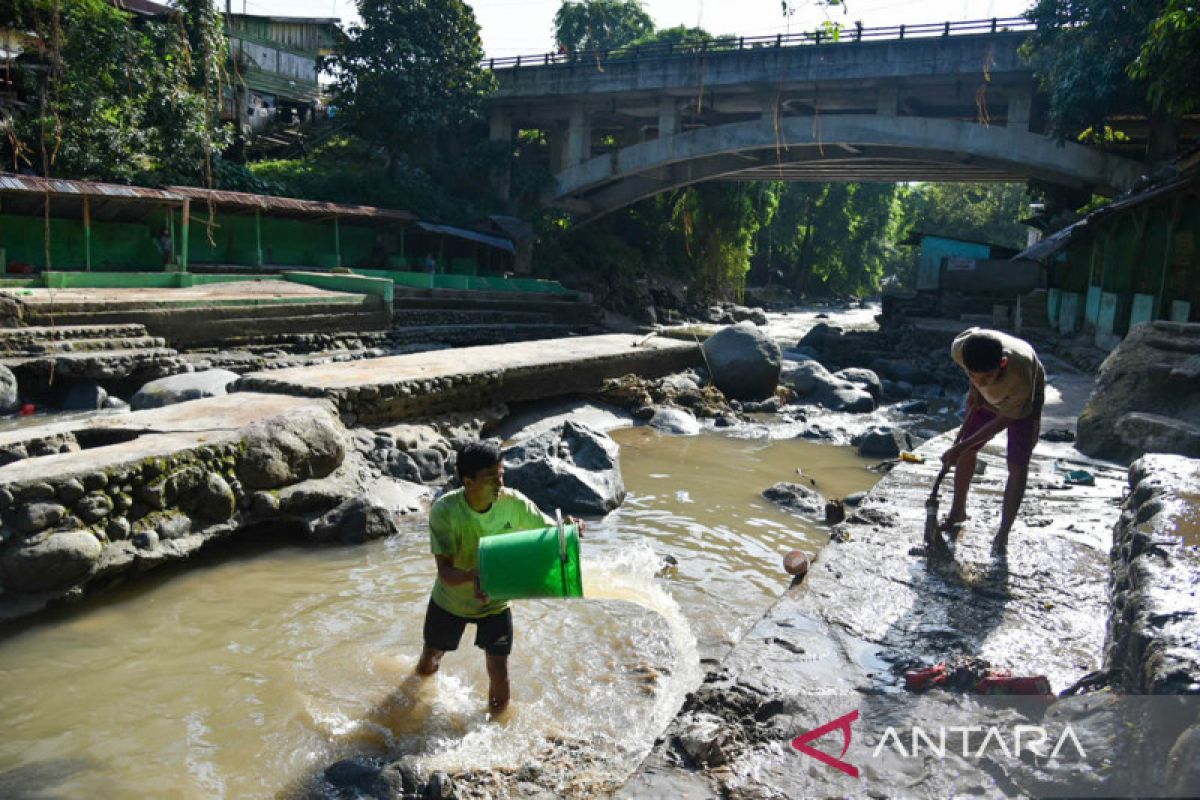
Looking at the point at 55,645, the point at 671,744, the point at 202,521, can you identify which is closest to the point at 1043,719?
the point at 671,744

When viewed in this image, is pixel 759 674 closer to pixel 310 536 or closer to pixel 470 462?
pixel 470 462

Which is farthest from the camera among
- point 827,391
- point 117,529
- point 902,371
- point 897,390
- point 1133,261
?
point 902,371

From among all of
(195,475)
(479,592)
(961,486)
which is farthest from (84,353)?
(961,486)

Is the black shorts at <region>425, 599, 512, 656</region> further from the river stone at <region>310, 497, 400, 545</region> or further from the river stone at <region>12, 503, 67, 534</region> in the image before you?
the river stone at <region>310, 497, 400, 545</region>

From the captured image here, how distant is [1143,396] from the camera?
673 cm

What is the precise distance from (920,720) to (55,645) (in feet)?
13.3

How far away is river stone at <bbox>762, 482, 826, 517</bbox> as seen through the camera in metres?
7.46

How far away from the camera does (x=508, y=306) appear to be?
19.8 meters

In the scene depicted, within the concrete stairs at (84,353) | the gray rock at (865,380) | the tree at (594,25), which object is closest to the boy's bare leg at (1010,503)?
the concrete stairs at (84,353)

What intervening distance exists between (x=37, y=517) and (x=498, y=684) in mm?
2643

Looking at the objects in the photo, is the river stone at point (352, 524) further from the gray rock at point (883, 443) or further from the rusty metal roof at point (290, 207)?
the rusty metal roof at point (290, 207)

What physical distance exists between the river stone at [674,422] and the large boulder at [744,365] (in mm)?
2101

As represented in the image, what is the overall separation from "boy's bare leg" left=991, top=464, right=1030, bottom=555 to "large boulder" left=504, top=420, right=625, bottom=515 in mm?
3293

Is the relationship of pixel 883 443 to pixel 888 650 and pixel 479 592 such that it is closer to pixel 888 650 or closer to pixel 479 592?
pixel 888 650
